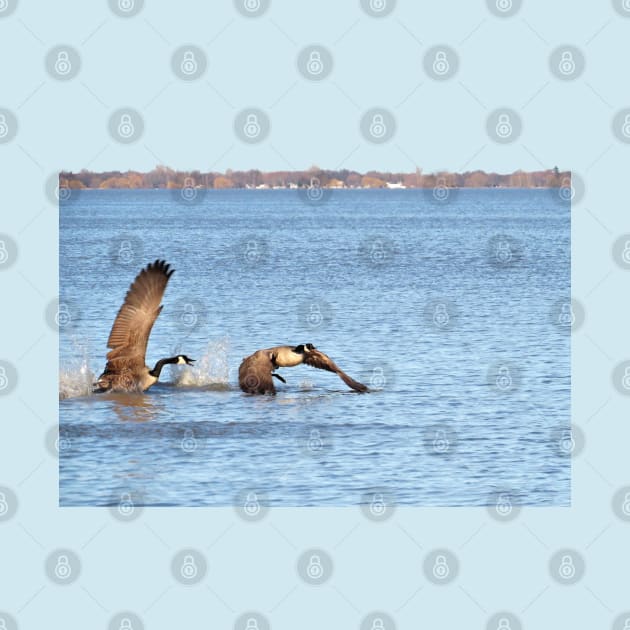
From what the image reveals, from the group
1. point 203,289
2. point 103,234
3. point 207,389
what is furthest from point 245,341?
point 103,234

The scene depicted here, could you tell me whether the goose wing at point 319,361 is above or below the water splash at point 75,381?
above

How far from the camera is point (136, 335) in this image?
64.5 feet

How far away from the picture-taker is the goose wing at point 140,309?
19344 mm

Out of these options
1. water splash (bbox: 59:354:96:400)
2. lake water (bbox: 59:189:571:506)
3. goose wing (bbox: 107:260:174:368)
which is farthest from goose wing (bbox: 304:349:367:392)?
water splash (bbox: 59:354:96:400)

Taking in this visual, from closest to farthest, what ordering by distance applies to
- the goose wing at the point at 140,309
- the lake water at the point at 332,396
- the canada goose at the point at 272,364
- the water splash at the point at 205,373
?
1. the lake water at the point at 332,396
2. the goose wing at the point at 140,309
3. the canada goose at the point at 272,364
4. the water splash at the point at 205,373

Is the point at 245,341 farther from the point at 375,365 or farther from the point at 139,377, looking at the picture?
the point at 139,377

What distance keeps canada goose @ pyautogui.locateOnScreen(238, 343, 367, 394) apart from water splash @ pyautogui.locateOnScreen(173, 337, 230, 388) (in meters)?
0.88

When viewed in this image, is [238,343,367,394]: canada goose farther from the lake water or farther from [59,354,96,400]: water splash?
[59,354,96,400]: water splash

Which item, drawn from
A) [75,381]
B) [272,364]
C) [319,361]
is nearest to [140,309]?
[75,381]

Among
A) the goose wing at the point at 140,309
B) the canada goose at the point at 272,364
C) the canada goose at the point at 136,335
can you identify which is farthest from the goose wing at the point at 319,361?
the goose wing at the point at 140,309

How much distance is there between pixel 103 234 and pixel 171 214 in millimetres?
31036

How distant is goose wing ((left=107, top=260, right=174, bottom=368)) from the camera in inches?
762

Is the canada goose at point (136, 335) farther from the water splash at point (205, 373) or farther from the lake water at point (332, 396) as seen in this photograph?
the water splash at point (205, 373)

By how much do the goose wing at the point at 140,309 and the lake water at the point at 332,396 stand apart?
0.96m
